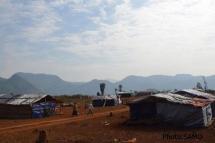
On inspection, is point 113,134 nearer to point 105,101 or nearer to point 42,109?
point 42,109

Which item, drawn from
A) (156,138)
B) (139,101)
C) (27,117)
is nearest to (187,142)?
(156,138)

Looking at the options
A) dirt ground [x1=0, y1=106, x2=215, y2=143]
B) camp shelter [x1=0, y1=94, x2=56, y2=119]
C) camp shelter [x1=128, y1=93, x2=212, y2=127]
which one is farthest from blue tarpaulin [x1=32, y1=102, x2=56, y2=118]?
camp shelter [x1=128, y1=93, x2=212, y2=127]

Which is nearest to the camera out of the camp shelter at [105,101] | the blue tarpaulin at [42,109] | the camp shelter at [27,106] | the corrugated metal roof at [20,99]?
the camp shelter at [27,106]

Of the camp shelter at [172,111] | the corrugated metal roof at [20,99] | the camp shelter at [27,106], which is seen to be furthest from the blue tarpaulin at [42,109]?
the camp shelter at [172,111]

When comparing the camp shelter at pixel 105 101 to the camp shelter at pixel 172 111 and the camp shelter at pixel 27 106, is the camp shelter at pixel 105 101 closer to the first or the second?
the camp shelter at pixel 27 106

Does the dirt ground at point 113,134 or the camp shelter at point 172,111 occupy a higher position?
the camp shelter at point 172,111

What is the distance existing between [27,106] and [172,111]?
798 inches

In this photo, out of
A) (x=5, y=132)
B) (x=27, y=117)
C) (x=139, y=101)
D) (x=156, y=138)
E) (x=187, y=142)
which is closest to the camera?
(x=187, y=142)

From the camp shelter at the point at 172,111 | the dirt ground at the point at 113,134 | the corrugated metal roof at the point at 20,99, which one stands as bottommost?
the dirt ground at the point at 113,134

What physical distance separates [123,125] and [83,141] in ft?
29.9

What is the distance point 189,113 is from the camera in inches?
1373

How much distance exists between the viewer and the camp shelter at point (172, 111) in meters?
34.7

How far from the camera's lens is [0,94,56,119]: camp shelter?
164 feet

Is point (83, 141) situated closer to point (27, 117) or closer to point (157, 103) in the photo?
point (157, 103)
